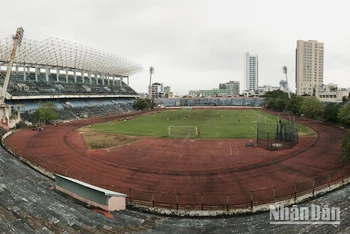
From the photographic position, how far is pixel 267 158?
25.7 meters

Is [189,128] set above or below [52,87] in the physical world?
below

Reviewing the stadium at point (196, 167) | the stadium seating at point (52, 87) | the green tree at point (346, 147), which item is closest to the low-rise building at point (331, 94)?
the stadium at point (196, 167)

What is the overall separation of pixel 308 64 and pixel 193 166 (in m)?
143

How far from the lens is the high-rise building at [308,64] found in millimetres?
137375

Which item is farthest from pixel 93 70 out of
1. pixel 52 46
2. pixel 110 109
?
pixel 52 46

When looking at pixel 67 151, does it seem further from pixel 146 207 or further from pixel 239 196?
pixel 239 196

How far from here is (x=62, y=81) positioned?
87312mm

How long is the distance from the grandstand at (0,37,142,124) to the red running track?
36.3 m

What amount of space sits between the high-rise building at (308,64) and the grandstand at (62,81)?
97.1 metres

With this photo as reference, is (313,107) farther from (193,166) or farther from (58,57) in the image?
(58,57)

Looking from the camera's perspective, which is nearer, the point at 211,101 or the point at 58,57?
the point at 58,57

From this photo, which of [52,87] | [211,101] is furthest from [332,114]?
[211,101]

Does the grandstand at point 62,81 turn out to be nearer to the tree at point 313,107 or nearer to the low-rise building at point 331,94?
the tree at point 313,107

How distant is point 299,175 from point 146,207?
13.5m
